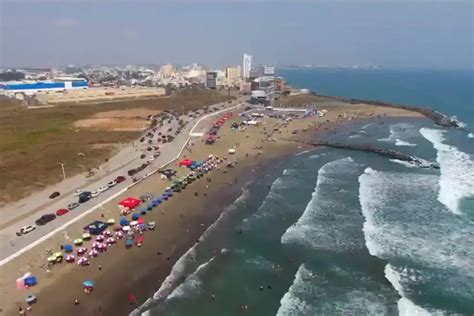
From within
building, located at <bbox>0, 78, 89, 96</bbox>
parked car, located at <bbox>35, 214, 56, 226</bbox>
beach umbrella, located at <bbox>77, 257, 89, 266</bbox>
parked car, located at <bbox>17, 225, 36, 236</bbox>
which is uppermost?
building, located at <bbox>0, 78, 89, 96</bbox>

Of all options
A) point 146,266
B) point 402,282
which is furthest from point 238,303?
point 402,282

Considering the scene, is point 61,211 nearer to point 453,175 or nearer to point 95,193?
point 95,193

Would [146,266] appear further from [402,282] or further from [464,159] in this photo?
[464,159]

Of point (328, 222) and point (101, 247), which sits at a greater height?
point (328, 222)

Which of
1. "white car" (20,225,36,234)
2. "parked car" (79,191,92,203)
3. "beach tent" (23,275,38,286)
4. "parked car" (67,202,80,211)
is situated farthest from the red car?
"beach tent" (23,275,38,286)

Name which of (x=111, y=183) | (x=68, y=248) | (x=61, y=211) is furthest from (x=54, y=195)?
(x=68, y=248)

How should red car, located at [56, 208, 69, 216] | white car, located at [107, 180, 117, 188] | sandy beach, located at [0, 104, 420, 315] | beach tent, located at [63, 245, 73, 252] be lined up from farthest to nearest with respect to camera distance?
white car, located at [107, 180, 117, 188], red car, located at [56, 208, 69, 216], beach tent, located at [63, 245, 73, 252], sandy beach, located at [0, 104, 420, 315]

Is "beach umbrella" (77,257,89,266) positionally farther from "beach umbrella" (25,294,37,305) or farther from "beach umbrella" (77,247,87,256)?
"beach umbrella" (25,294,37,305)
